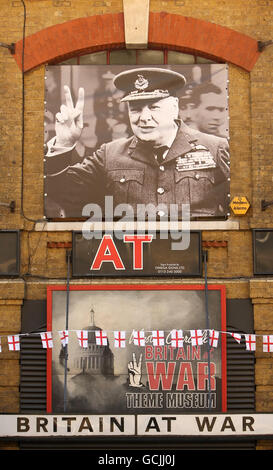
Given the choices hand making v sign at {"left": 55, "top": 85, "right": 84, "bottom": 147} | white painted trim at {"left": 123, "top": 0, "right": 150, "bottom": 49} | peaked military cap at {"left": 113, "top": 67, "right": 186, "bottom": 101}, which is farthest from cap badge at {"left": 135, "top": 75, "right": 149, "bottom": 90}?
hand making v sign at {"left": 55, "top": 85, "right": 84, "bottom": 147}

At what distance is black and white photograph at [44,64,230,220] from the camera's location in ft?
68.3

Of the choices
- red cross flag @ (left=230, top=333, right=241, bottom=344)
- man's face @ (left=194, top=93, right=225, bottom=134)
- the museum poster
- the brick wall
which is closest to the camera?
red cross flag @ (left=230, top=333, right=241, bottom=344)

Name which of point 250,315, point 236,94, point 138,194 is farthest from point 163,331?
point 236,94

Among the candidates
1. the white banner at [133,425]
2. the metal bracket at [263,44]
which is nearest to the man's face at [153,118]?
the metal bracket at [263,44]

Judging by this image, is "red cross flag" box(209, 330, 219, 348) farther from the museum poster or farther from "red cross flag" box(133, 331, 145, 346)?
"red cross flag" box(133, 331, 145, 346)

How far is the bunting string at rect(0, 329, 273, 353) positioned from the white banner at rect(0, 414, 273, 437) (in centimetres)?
299

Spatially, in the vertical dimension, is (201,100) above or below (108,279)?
above

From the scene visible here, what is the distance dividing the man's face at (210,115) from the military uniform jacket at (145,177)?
0.21 meters

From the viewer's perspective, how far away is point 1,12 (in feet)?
69.6

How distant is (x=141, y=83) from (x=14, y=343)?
7598mm
